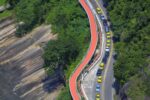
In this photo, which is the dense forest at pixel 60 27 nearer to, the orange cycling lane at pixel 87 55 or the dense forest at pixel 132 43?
the orange cycling lane at pixel 87 55

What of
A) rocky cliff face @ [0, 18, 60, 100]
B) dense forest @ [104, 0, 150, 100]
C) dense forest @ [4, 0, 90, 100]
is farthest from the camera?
rocky cliff face @ [0, 18, 60, 100]

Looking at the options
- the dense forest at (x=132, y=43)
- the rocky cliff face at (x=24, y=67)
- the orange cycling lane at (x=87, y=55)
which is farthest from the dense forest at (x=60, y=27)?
the dense forest at (x=132, y=43)

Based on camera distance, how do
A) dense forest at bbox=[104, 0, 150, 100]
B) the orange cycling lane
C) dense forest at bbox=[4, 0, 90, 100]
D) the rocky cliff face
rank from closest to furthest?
dense forest at bbox=[104, 0, 150, 100], the orange cycling lane, dense forest at bbox=[4, 0, 90, 100], the rocky cliff face

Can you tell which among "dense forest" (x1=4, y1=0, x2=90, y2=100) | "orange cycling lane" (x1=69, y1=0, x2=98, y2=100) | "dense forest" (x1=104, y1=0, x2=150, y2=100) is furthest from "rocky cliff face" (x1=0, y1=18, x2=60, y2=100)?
"dense forest" (x1=104, y1=0, x2=150, y2=100)

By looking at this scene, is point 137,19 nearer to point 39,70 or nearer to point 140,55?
point 140,55

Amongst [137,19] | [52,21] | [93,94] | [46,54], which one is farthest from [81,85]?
[52,21]

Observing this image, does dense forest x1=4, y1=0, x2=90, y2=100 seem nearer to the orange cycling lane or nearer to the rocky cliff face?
the orange cycling lane

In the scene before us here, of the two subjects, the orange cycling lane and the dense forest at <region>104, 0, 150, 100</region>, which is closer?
the dense forest at <region>104, 0, 150, 100</region>

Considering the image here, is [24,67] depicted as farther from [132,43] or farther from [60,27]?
[132,43]
